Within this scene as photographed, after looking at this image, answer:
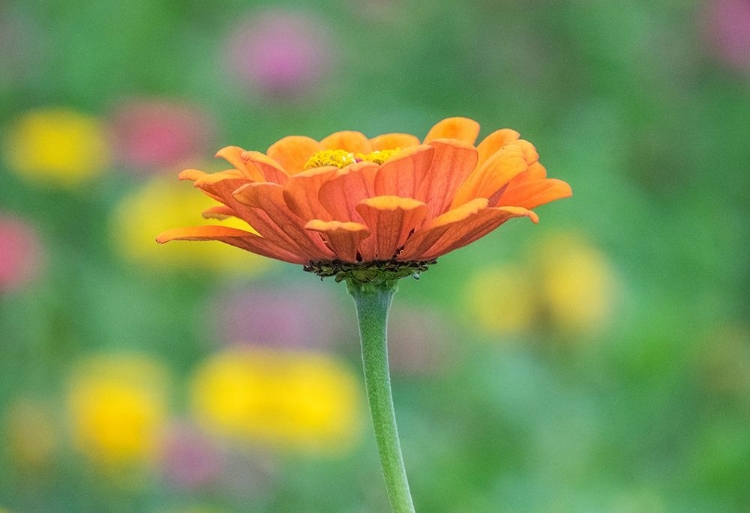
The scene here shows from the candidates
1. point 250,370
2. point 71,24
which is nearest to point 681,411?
point 250,370

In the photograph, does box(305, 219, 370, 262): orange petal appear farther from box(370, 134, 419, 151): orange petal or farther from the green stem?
box(370, 134, 419, 151): orange petal

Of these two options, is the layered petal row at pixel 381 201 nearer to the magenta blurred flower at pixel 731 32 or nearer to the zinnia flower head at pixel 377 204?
the zinnia flower head at pixel 377 204

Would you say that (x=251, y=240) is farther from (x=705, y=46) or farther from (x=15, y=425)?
(x=705, y=46)

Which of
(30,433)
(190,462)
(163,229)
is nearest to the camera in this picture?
(190,462)

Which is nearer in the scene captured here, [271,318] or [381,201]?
[381,201]

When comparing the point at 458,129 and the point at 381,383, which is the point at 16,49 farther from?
the point at 381,383

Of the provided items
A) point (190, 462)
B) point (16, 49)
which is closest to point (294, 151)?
point (190, 462)

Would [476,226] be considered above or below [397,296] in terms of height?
below
